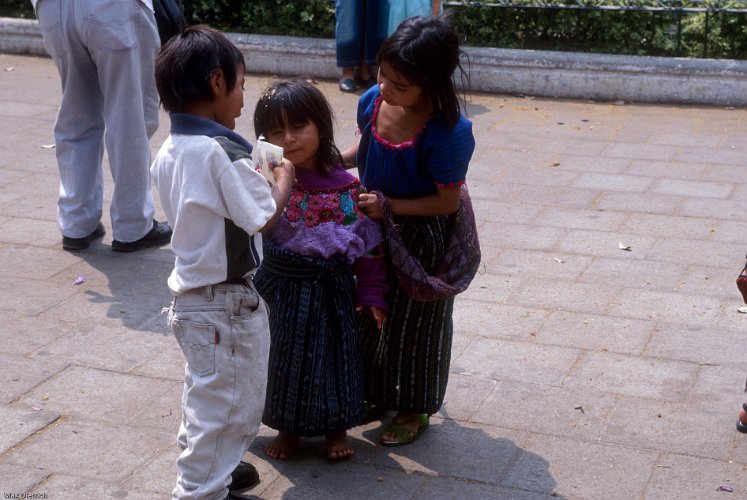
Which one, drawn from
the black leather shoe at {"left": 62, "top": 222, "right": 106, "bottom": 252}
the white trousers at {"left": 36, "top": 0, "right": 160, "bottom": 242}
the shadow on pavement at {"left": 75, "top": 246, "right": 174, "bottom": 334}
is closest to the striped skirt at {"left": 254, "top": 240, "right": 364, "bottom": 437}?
the shadow on pavement at {"left": 75, "top": 246, "right": 174, "bottom": 334}

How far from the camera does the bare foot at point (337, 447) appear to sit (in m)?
3.55

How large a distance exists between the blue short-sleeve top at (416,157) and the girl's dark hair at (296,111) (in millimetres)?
192

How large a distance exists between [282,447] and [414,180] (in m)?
0.96

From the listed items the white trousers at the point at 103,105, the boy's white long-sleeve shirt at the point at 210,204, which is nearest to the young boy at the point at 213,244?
the boy's white long-sleeve shirt at the point at 210,204

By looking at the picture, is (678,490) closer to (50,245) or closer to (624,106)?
(50,245)

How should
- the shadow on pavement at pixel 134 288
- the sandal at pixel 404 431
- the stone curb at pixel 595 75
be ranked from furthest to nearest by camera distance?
the stone curb at pixel 595 75 < the shadow on pavement at pixel 134 288 < the sandal at pixel 404 431

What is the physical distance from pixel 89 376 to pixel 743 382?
8.03 ft

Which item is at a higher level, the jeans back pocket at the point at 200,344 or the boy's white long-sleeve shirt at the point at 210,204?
the boy's white long-sleeve shirt at the point at 210,204

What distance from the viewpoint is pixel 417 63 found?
10.6ft

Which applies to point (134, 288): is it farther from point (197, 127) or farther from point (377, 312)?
point (197, 127)

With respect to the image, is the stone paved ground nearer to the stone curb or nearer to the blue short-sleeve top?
the blue short-sleeve top

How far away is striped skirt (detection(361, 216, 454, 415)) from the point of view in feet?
11.8

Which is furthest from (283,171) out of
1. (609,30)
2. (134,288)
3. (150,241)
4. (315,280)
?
(609,30)

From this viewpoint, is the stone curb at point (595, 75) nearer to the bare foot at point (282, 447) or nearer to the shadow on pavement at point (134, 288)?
the shadow on pavement at point (134, 288)
